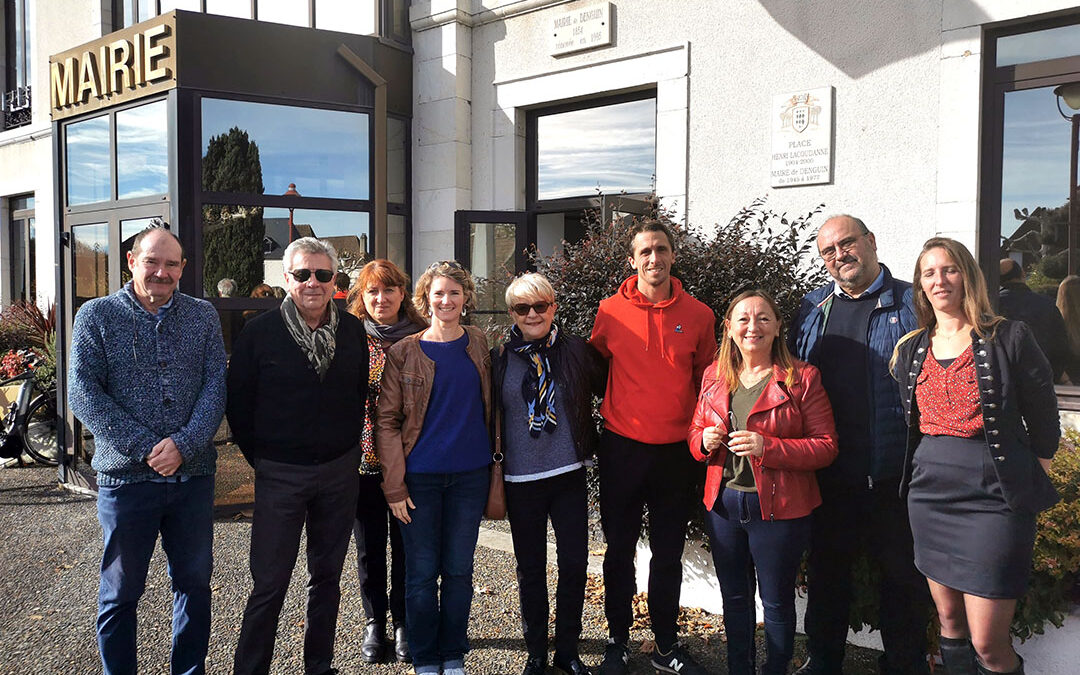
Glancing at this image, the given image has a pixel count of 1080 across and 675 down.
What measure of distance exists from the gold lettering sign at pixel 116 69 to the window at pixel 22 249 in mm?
5490

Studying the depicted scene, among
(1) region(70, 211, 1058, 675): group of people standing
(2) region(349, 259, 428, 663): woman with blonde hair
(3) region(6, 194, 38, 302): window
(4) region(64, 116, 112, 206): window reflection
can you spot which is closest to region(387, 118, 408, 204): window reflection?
(4) region(64, 116, 112, 206): window reflection

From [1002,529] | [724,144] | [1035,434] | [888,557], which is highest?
[724,144]

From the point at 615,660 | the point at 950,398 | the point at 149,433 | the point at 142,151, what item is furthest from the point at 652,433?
the point at 142,151

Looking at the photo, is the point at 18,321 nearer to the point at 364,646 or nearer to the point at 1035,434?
the point at 364,646

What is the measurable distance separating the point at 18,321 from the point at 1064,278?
35.7 ft

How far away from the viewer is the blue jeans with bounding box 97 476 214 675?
308 cm

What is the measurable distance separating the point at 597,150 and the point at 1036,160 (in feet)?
11.8

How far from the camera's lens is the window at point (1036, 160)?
17.3 feet

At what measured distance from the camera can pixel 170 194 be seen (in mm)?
6438

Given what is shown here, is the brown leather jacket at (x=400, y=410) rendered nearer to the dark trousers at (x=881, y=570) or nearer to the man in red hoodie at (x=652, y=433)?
the man in red hoodie at (x=652, y=433)

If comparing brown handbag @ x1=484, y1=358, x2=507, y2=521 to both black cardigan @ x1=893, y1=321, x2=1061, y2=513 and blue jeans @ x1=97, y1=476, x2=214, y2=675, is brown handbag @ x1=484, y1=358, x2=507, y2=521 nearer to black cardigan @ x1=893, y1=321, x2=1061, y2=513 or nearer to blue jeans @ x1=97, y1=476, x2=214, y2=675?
blue jeans @ x1=97, y1=476, x2=214, y2=675

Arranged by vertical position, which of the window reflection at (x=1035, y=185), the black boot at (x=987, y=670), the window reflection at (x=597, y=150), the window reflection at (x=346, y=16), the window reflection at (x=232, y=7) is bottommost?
the black boot at (x=987, y=670)

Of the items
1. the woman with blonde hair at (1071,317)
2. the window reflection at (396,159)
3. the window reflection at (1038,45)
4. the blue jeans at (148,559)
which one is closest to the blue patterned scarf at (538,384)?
the blue jeans at (148,559)

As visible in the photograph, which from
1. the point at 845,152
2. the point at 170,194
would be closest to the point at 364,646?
the point at 170,194
